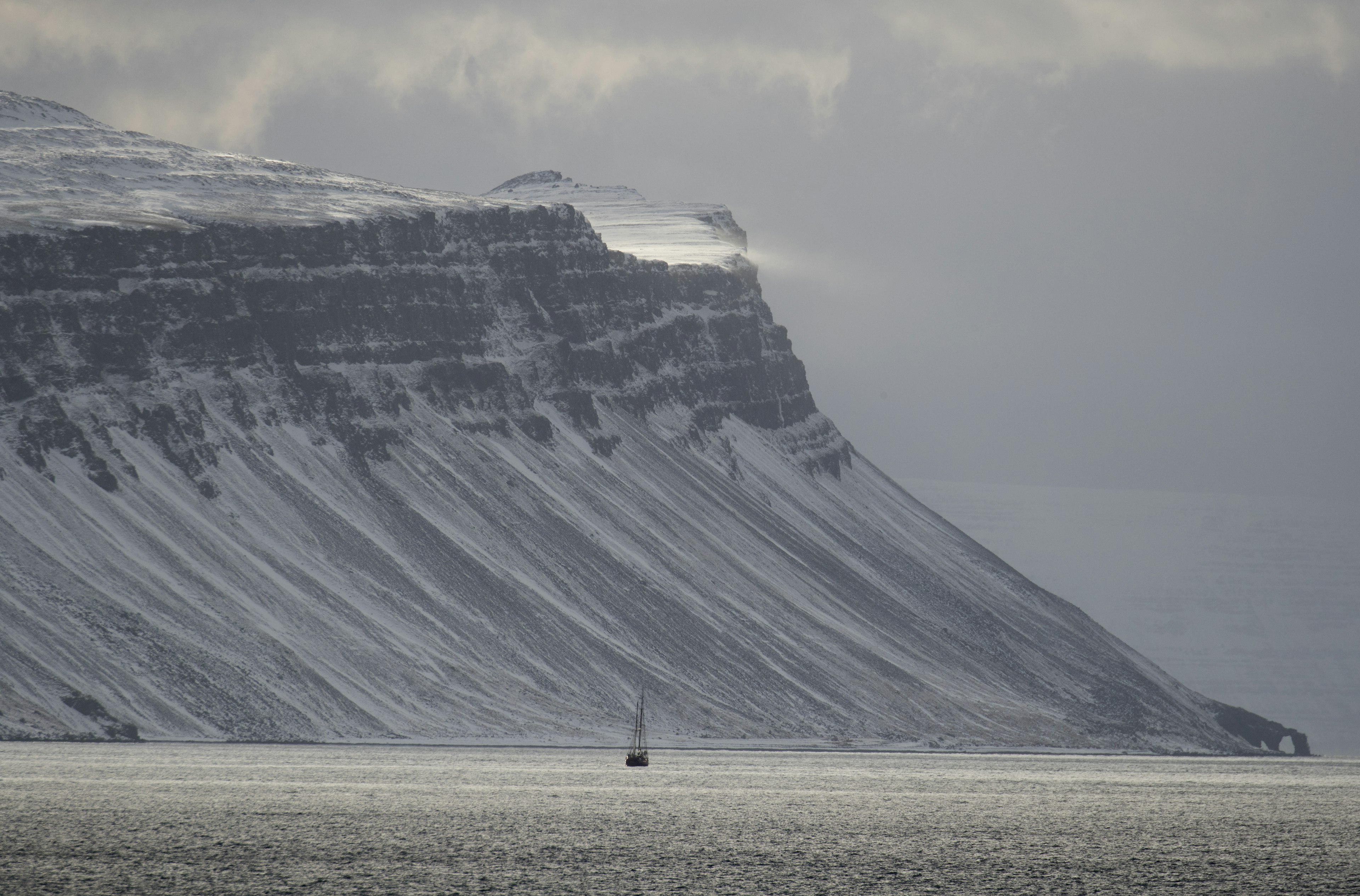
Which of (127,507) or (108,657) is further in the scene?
(127,507)

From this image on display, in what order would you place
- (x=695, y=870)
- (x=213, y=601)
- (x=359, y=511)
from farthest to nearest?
(x=359, y=511) < (x=213, y=601) < (x=695, y=870)

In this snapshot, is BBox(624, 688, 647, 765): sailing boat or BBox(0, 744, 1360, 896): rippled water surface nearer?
BBox(0, 744, 1360, 896): rippled water surface

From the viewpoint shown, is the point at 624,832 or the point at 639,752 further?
the point at 639,752

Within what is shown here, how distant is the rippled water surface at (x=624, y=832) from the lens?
4912cm

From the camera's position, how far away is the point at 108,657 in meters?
150

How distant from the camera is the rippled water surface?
4912 centimetres

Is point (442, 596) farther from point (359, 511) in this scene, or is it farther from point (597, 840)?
point (597, 840)

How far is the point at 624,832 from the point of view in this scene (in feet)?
211

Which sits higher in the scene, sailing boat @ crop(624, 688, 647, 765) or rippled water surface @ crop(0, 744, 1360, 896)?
sailing boat @ crop(624, 688, 647, 765)

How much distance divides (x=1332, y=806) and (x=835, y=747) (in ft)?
301

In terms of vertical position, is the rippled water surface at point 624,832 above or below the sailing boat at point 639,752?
below

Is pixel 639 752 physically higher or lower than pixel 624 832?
higher

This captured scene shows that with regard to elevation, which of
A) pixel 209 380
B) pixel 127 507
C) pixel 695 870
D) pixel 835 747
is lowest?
pixel 695 870

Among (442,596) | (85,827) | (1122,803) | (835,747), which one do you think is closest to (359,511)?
(442,596)
